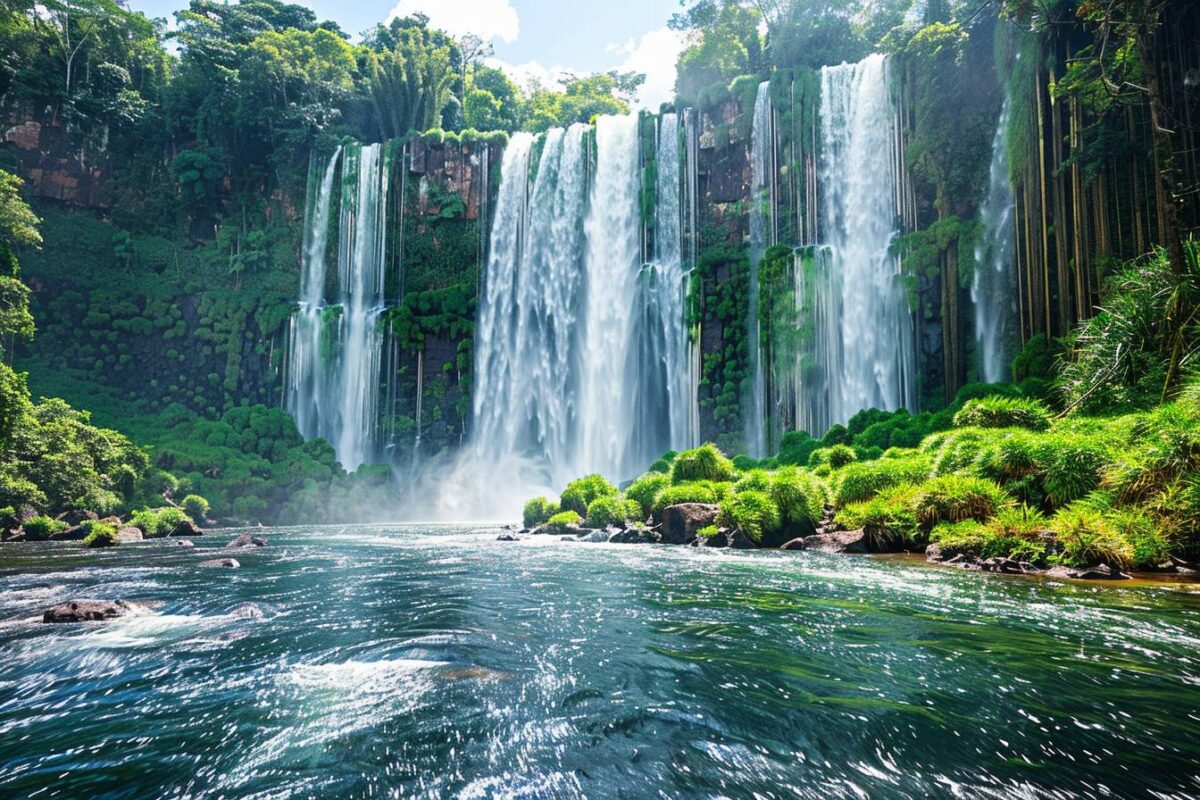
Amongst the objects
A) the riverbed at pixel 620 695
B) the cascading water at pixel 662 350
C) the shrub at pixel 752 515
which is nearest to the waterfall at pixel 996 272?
the cascading water at pixel 662 350

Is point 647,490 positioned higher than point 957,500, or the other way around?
point 957,500

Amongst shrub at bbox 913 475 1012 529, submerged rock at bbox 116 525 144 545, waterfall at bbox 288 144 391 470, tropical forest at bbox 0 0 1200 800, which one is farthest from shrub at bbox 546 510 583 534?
waterfall at bbox 288 144 391 470

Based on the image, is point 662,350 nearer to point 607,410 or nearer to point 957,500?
point 607,410

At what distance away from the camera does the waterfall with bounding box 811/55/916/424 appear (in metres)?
25.9

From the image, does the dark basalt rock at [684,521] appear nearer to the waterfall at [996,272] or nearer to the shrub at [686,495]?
the shrub at [686,495]

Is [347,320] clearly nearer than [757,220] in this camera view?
No

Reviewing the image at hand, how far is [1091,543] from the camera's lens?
761cm

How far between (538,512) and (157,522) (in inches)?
426

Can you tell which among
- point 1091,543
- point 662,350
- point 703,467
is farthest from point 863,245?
point 1091,543

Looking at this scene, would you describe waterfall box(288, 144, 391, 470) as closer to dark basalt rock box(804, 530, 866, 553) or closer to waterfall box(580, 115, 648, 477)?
waterfall box(580, 115, 648, 477)

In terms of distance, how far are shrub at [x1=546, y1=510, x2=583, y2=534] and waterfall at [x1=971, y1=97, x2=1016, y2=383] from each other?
1559cm

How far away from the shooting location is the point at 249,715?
3365mm

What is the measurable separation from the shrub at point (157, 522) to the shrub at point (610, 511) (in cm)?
1209

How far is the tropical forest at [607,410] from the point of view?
3.23 m
